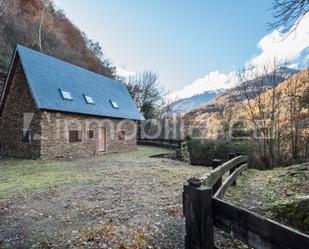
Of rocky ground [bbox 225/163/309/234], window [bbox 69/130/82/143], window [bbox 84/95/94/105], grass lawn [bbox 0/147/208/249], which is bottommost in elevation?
grass lawn [bbox 0/147/208/249]

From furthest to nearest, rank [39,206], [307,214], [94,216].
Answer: [39,206] < [94,216] < [307,214]

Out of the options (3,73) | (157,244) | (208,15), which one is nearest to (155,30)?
(208,15)

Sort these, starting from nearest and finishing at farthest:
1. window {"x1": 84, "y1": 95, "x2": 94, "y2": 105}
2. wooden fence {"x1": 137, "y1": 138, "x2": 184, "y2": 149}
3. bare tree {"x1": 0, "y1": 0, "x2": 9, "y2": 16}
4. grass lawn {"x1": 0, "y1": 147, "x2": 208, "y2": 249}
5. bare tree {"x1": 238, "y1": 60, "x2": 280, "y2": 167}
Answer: grass lawn {"x1": 0, "y1": 147, "x2": 208, "y2": 249}, bare tree {"x1": 238, "y1": 60, "x2": 280, "y2": 167}, window {"x1": 84, "y1": 95, "x2": 94, "y2": 105}, bare tree {"x1": 0, "y1": 0, "x2": 9, "y2": 16}, wooden fence {"x1": 137, "y1": 138, "x2": 184, "y2": 149}

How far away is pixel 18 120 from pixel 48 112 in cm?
242

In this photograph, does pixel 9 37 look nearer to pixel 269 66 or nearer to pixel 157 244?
pixel 269 66

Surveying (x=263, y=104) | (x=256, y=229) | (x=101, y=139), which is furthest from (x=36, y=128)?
(x=256, y=229)

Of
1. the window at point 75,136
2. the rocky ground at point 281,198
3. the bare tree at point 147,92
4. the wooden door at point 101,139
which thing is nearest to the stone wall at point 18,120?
the window at point 75,136

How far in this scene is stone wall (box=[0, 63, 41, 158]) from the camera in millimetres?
14633

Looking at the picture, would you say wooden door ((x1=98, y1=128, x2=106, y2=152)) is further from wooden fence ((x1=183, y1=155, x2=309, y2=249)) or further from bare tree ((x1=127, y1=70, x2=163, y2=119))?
wooden fence ((x1=183, y1=155, x2=309, y2=249))

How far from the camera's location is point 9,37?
24.0 m

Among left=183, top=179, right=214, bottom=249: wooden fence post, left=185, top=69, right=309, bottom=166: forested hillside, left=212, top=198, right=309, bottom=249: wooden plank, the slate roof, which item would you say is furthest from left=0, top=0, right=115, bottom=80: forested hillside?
left=212, top=198, right=309, bottom=249: wooden plank

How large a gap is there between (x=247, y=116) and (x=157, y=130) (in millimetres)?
18680

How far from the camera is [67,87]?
1708 cm

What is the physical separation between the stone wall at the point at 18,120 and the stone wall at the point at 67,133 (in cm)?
Result: 49
